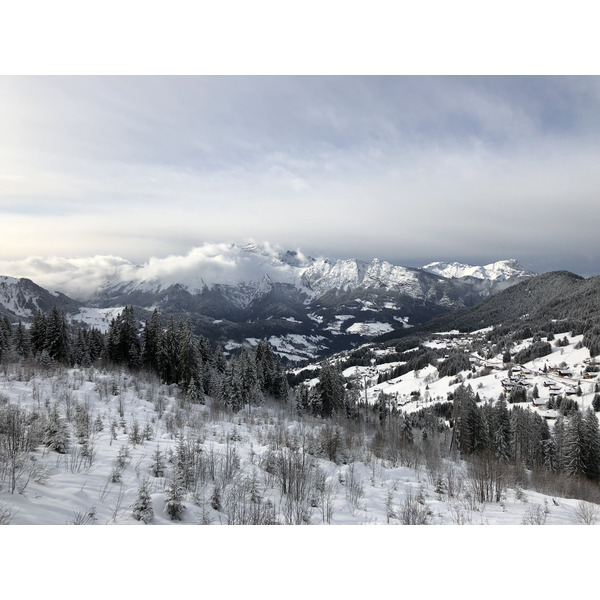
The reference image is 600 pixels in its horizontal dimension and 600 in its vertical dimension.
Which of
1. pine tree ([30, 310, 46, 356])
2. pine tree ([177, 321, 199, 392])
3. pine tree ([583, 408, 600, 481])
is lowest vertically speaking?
pine tree ([583, 408, 600, 481])

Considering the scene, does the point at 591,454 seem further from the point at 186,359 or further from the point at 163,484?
the point at 163,484

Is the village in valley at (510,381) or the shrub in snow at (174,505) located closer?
the shrub in snow at (174,505)

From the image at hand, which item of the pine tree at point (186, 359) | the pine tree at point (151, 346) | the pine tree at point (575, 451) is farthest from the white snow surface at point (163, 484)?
the pine tree at point (575, 451)

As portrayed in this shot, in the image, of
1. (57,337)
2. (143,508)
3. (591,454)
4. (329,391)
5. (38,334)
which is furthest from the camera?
(591,454)

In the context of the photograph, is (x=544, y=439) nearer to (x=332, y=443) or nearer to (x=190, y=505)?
(x=332, y=443)

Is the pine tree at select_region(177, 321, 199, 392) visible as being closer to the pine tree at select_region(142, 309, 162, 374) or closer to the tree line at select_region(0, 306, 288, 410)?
the tree line at select_region(0, 306, 288, 410)

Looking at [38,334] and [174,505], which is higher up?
[38,334]

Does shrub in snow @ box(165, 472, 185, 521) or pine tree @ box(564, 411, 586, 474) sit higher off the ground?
shrub in snow @ box(165, 472, 185, 521)

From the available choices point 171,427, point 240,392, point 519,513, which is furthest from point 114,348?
point 519,513

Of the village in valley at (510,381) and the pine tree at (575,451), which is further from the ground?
the village in valley at (510,381)

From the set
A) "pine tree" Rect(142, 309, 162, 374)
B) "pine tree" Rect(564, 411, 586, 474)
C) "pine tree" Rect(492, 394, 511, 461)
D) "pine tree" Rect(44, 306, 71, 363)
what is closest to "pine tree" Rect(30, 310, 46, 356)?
"pine tree" Rect(44, 306, 71, 363)

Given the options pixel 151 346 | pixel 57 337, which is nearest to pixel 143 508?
pixel 151 346

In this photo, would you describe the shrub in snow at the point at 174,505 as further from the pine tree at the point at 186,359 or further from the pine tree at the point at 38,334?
the pine tree at the point at 38,334
